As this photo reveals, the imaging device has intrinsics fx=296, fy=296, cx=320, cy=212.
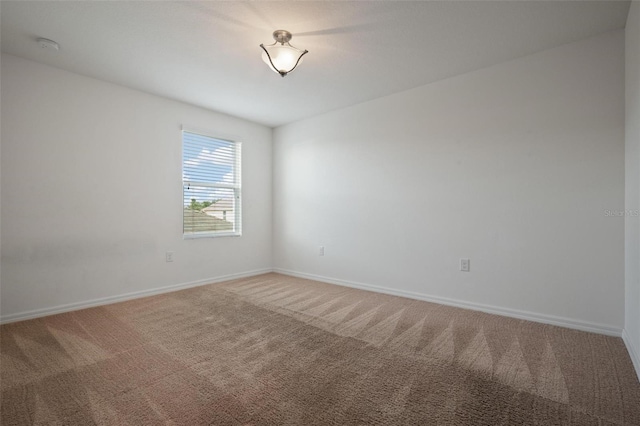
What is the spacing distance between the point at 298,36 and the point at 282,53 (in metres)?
0.21

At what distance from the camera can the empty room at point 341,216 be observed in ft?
5.74

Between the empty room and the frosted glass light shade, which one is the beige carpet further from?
the frosted glass light shade

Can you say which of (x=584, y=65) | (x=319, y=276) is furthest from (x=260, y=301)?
(x=584, y=65)

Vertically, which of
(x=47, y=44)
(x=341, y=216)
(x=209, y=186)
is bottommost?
(x=341, y=216)

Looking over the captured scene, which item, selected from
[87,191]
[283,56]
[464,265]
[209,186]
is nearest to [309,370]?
[464,265]

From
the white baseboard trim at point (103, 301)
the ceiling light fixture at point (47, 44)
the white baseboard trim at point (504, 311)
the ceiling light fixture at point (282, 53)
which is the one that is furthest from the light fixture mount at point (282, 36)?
the white baseboard trim at point (103, 301)

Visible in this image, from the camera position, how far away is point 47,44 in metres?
2.54

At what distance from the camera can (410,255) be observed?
11.6 ft

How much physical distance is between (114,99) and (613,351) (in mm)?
5176

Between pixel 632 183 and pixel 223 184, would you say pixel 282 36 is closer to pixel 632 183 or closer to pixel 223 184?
pixel 223 184

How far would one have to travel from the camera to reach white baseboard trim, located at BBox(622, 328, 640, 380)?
6.06 ft

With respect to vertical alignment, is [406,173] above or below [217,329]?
above

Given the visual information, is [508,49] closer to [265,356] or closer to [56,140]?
[265,356]

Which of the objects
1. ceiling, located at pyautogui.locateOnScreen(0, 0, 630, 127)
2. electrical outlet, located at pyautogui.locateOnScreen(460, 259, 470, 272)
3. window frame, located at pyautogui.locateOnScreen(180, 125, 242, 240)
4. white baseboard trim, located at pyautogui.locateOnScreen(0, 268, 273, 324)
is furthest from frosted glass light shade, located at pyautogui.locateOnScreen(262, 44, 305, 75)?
white baseboard trim, located at pyautogui.locateOnScreen(0, 268, 273, 324)
